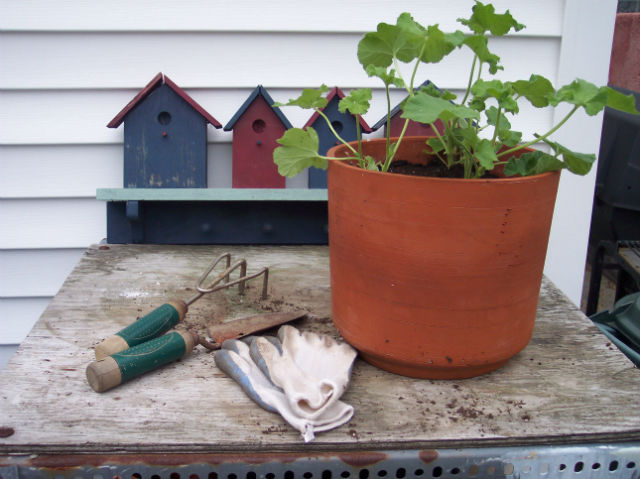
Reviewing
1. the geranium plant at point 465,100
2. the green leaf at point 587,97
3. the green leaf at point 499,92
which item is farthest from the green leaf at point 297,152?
the green leaf at point 587,97

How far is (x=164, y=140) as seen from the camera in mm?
1650

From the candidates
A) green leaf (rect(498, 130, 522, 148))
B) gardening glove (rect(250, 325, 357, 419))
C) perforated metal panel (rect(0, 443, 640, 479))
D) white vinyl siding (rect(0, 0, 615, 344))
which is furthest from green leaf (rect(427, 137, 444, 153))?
white vinyl siding (rect(0, 0, 615, 344))

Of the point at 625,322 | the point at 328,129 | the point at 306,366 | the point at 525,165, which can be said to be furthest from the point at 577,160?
the point at 328,129

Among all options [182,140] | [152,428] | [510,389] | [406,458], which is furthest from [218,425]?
[182,140]

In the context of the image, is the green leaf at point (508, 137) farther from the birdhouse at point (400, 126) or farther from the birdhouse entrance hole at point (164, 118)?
the birdhouse entrance hole at point (164, 118)

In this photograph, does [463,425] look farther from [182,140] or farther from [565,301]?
[182,140]

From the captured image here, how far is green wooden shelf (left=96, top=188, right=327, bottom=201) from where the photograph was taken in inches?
60.4

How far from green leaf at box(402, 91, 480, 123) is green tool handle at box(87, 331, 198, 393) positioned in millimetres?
512

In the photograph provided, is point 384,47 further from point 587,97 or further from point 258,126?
point 258,126

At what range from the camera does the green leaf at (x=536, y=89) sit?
34.4 inches

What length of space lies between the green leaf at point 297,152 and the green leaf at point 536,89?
0.31 m

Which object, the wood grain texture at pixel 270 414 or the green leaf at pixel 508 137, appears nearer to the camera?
the wood grain texture at pixel 270 414

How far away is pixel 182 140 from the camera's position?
1.65m

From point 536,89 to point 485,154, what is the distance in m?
0.12
